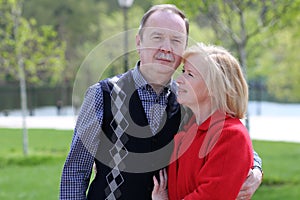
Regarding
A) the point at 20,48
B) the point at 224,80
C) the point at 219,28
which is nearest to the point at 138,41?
the point at 224,80

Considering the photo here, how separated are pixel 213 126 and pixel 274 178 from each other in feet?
22.3

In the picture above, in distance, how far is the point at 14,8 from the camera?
40.0 feet

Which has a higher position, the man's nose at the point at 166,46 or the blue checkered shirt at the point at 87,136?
the man's nose at the point at 166,46

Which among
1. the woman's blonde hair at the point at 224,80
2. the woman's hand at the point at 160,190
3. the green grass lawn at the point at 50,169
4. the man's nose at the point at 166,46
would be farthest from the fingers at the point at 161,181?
the green grass lawn at the point at 50,169

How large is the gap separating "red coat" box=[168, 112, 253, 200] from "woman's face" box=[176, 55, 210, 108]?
9 cm

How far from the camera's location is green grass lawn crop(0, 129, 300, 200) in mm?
7559

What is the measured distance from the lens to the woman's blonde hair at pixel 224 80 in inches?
74.0

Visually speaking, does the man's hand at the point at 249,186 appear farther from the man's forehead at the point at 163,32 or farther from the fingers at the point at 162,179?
the man's forehead at the point at 163,32

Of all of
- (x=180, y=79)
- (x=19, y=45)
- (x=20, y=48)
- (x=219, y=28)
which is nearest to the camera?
(x=180, y=79)

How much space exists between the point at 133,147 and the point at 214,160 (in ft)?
1.24

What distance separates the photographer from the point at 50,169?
1004cm

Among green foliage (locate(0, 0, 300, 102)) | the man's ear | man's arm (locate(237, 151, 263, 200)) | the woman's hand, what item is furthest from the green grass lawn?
the man's ear

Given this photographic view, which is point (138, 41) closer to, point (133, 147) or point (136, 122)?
point (136, 122)

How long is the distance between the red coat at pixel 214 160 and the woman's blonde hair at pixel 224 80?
50 mm
